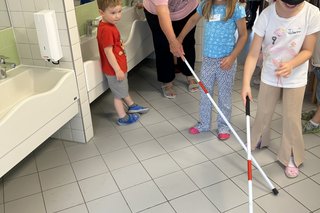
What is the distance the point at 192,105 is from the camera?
2941 millimetres

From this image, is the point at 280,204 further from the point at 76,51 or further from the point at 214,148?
the point at 76,51

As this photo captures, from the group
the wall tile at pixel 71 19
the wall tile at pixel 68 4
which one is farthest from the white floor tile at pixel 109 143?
the wall tile at pixel 68 4

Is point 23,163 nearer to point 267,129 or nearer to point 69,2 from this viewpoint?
point 69,2

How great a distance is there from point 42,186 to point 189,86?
5.63 ft

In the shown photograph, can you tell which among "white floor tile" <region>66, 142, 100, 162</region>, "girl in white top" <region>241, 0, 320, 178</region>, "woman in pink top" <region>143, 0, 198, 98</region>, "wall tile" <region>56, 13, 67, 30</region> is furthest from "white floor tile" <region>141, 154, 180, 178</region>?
"wall tile" <region>56, 13, 67, 30</region>

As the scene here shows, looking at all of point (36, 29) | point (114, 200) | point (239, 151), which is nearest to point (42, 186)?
point (114, 200)

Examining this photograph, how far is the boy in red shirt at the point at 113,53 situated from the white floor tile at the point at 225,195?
101 centimetres

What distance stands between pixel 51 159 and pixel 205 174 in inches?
42.3

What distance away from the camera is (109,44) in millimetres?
2328

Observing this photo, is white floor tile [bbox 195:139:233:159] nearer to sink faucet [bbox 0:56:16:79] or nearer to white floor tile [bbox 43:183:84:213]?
white floor tile [bbox 43:183:84:213]

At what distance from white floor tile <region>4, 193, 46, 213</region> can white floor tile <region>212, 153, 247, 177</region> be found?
1107 millimetres

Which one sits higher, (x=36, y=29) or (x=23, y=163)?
(x=36, y=29)

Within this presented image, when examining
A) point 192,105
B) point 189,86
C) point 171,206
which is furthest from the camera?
point 189,86

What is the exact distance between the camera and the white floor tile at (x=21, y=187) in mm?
1977
